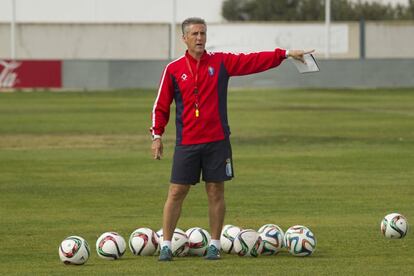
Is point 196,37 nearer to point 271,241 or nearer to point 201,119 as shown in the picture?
point 201,119

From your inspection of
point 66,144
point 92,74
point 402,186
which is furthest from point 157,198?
point 92,74

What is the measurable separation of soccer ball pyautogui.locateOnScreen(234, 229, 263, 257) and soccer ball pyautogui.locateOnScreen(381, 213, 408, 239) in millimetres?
1794

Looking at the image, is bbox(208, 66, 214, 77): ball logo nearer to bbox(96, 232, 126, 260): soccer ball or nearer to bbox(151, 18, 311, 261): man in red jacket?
bbox(151, 18, 311, 261): man in red jacket

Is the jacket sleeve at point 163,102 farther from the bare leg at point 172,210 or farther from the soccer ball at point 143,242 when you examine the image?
the soccer ball at point 143,242

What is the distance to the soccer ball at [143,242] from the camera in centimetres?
1226

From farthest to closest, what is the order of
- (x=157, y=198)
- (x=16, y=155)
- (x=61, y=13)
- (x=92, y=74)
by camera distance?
1. (x=61, y=13)
2. (x=92, y=74)
3. (x=16, y=155)
4. (x=157, y=198)

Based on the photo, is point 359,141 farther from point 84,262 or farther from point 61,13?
point 61,13

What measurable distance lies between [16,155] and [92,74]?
1315 inches

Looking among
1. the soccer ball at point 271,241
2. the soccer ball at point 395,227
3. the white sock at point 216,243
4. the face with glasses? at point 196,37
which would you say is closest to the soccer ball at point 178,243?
the white sock at point 216,243

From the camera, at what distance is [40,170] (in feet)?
72.6

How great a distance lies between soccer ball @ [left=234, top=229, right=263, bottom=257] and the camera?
1209 centimetres

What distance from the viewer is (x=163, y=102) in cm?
1202

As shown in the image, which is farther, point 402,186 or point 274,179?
point 274,179

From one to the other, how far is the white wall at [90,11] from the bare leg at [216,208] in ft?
222
